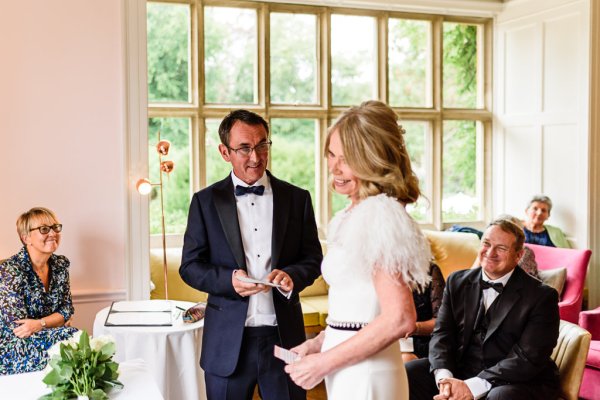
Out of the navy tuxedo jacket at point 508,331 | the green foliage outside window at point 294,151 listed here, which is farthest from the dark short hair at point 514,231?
the green foliage outside window at point 294,151

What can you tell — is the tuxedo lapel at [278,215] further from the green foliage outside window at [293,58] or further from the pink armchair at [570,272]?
the green foliage outside window at [293,58]

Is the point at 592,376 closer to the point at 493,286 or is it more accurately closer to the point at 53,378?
the point at 493,286

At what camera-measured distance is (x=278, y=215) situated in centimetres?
280

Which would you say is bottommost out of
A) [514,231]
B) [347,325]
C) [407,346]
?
[407,346]

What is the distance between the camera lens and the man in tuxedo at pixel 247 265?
269 cm

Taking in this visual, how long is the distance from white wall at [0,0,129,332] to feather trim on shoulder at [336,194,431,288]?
8.55 feet

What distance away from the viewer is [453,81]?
7156 millimetres

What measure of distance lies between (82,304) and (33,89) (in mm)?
1262

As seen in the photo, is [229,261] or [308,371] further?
[229,261]

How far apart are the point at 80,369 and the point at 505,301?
1934 millimetres

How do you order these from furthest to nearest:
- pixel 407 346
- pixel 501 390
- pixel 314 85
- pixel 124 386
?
pixel 314 85 → pixel 407 346 → pixel 501 390 → pixel 124 386

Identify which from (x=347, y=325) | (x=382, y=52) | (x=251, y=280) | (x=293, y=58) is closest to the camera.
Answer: (x=347, y=325)

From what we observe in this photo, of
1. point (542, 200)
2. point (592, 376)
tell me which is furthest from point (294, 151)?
point (592, 376)

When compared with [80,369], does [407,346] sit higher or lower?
lower
